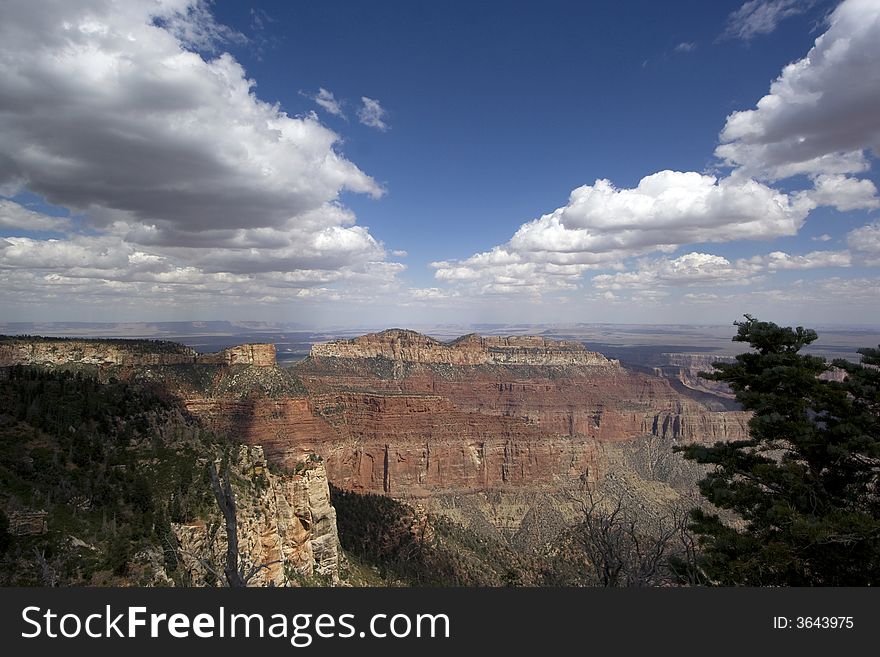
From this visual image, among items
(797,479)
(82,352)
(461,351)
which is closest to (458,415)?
(461,351)

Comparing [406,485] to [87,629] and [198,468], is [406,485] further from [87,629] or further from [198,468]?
[87,629]

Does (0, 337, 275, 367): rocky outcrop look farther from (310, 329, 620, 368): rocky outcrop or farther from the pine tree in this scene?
the pine tree

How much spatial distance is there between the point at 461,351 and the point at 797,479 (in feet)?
533

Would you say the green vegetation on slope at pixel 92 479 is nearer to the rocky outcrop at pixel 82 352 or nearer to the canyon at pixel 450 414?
the canyon at pixel 450 414

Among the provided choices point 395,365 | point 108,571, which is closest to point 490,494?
point 395,365

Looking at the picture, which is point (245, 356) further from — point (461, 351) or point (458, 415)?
point (461, 351)

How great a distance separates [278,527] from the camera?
35.2m

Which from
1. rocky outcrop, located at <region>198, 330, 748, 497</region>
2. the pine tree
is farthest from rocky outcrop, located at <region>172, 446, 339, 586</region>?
rocky outcrop, located at <region>198, 330, 748, 497</region>

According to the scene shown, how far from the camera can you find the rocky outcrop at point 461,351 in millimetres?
167000

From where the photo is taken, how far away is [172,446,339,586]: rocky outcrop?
96.4 ft

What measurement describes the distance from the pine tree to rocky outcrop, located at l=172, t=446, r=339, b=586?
25.5 m

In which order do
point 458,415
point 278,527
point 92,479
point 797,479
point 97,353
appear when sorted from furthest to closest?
1. point 458,415
2. point 97,353
3. point 278,527
4. point 92,479
5. point 797,479

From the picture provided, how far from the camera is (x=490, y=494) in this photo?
121m

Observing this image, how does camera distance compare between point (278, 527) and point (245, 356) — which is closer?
point (278, 527)
